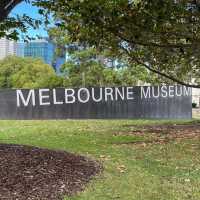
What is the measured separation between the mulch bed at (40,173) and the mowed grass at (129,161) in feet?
0.83


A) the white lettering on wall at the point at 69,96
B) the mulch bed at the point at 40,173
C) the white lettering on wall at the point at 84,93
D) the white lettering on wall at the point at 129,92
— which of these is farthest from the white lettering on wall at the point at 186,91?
the mulch bed at the point at 40,173

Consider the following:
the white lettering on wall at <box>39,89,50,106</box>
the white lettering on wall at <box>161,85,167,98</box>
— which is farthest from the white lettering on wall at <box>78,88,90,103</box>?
the white lettering on wall at <box>161,85,167,98</box>

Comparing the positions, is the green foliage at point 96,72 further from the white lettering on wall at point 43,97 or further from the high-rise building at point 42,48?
the white lettering on wall at point 43,97

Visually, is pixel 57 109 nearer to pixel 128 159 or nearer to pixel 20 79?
pixel 128 159

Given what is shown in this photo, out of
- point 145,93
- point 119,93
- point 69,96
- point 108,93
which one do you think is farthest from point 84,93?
point 145,93

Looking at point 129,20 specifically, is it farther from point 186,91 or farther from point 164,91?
point 186,91

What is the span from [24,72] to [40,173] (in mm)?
62792

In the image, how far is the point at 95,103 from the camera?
25875mm

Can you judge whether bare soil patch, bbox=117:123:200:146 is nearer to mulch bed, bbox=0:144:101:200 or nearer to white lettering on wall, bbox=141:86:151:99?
mulch bed, bbox=0:144:101:200

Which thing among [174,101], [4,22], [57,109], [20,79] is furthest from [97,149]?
[20,79]

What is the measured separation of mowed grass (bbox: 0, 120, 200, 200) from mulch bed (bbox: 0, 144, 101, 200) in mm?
252

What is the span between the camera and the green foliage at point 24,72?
213 feet

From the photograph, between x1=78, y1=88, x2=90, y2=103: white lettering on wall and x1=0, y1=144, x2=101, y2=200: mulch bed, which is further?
x1=78, y1=88, x2=90, y2=103: white lettering on wall

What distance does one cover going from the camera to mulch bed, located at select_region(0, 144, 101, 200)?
739 centimetres
